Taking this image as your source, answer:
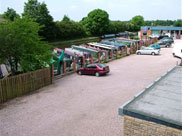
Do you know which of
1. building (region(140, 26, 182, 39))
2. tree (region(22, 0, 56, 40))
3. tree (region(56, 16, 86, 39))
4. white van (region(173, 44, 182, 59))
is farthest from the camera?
tree (region(56, 16, 86, 39))

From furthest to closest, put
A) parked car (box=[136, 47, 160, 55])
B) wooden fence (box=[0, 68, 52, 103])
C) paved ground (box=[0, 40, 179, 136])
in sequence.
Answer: parked car (box=[136, 47, 160, 55]) < wooden fence (box=[0, 68, 52, 103]) < paved ground (box=[0, 40, 179, 136])

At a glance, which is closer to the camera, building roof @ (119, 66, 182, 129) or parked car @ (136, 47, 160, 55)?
building roof @ (119, 66, 182, 129)

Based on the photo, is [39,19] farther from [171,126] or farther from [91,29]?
[171,126]

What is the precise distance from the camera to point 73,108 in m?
12.0

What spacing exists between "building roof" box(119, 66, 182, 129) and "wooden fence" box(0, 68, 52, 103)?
9.95m

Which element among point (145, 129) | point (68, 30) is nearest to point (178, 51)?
point (145, 129)

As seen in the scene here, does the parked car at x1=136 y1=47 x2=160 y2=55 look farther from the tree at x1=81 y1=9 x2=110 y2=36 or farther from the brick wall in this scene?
the tree at x1=81 y1=9 x2=110 y2=36

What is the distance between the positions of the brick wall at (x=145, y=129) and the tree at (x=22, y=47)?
11675mm

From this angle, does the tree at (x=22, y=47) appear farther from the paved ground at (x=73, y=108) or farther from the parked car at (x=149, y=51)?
the parked car at (x=149, y=51)

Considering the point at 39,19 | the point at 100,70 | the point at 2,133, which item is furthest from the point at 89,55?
the point at 39,19

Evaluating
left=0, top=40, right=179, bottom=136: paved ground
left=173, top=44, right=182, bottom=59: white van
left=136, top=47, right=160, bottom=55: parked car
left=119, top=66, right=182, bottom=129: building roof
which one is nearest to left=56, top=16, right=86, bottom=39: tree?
left=136, top=47, right=160, bottom=55: parked car

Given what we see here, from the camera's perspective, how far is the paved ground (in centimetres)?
946

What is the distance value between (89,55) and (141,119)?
68.1 ft

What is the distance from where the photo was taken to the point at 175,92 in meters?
7.79
